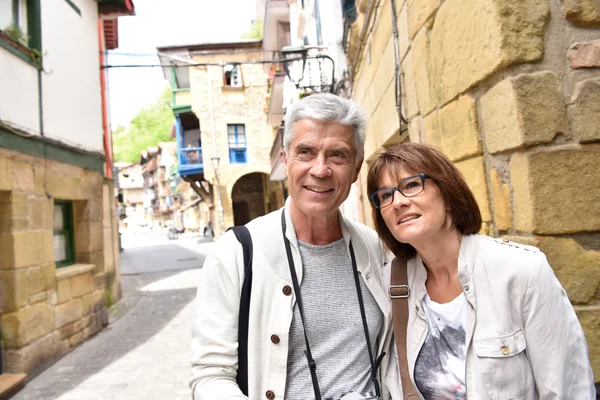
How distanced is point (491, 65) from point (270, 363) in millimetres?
1287

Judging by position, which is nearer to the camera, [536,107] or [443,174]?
[443,174]

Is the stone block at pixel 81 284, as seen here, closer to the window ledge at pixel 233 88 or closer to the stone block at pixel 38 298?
the stone block at pixel 38 298

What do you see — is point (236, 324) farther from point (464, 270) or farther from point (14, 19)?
point (14, 19)

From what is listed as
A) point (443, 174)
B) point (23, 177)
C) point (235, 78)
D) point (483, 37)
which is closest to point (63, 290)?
point (23, 177)

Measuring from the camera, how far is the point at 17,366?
432cm

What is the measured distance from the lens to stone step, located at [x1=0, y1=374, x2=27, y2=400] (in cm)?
395

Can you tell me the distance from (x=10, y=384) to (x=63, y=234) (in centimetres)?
241

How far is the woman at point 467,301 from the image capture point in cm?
107

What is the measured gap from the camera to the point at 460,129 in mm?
1887

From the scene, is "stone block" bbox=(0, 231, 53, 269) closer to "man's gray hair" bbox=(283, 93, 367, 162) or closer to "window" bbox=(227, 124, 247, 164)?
"man's gray hair" bbox=(283, 93, 367, 162)

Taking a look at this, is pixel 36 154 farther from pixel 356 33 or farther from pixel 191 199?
pixel 191 199

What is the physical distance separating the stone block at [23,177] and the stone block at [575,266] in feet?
16.3

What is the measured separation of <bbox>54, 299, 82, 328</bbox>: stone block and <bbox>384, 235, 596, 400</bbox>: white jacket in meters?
5.37

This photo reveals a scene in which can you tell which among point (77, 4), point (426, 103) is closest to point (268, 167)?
point (77, 4)
